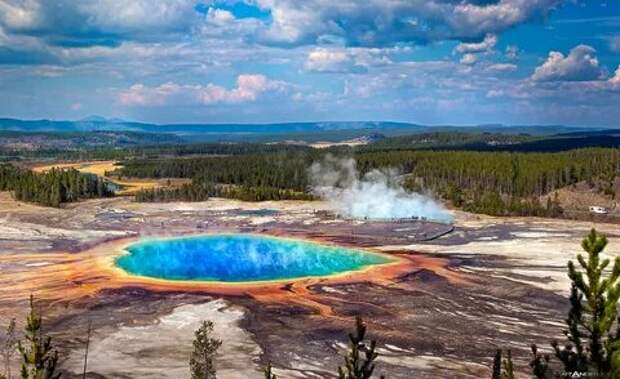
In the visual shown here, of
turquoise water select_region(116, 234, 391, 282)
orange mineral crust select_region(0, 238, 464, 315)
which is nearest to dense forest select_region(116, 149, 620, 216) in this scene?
turquoise water select_region(116, 234, 391, 282)

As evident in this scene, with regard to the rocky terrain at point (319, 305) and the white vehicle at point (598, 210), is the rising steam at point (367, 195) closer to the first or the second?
the rocky terrain at point (319, 305)

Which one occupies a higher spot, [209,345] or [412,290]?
[209,345]

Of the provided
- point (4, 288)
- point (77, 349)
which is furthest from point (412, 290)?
point (4, 288)

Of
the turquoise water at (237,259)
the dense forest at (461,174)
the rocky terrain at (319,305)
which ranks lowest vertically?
the turquoise water at (237,259)

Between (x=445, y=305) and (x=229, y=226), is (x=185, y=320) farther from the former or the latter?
(x=229, y=226)

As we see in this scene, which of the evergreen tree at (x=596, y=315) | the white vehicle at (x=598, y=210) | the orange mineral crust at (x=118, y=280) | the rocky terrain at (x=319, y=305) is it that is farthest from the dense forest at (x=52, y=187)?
the evergreen tree at (x=596, y=315)

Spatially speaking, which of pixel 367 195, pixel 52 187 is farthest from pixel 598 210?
pixel 52 187

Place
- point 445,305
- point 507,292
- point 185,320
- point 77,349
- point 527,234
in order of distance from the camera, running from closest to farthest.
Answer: point 77,349, point 185,320, point 445,305, point 507,292, point 527,234
